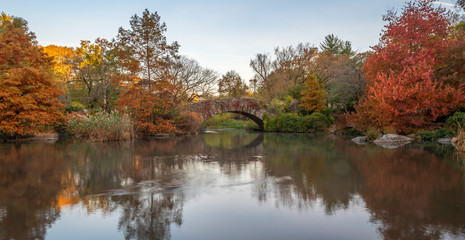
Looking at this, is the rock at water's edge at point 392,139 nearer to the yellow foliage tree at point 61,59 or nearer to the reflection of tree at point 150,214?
the reflection of tree at point 150,214

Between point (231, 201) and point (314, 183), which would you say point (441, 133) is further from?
point (231, 201)

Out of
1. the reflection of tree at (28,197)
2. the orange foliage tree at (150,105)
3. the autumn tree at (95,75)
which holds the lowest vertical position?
the reflection of tree at (28,197)

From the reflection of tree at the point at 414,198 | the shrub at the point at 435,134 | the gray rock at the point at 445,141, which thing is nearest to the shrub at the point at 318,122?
the shrub at the point at 435,134

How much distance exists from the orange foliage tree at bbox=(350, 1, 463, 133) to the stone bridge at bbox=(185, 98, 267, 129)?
389 inches

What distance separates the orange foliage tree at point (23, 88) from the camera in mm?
13766

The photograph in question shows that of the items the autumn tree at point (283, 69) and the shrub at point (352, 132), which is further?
the autumn tree at point (283, 69)

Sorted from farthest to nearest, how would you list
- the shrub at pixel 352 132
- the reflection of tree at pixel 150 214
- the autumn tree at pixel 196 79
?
the autumn tree at pixel 196 79
the shrub at pixel 352 132
the reflection of tree at pixel 150 214

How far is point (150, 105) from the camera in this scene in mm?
18312

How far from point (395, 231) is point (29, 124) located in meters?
16.6

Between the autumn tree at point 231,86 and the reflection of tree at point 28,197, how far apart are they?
123 ft

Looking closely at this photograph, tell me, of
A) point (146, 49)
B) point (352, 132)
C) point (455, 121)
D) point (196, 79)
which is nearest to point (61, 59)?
point (196, 79)

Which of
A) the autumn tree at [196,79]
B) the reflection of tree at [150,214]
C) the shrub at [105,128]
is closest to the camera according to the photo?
the reflection of tree at [150,214]

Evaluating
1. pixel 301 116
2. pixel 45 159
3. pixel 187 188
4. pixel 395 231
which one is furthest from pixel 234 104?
pixel 395 231

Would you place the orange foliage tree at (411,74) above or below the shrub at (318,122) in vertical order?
above
